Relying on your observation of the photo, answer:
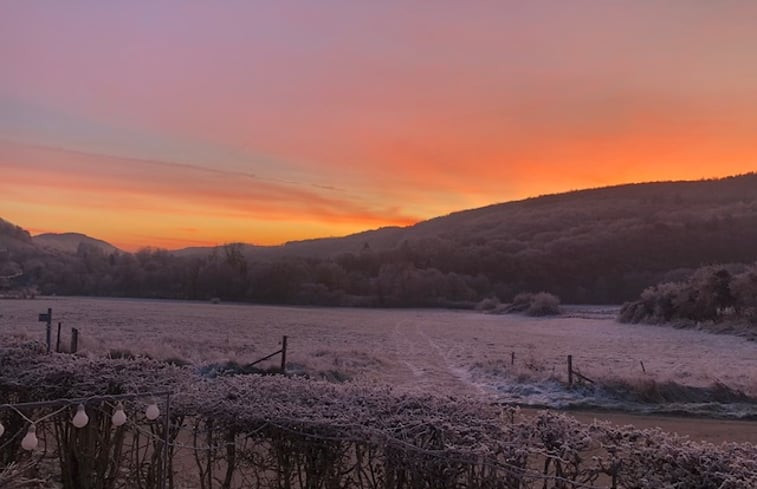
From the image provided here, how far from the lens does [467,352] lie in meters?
33.1

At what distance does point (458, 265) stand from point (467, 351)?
3441 inches

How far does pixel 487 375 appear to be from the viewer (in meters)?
23.9

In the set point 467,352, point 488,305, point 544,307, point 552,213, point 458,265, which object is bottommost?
point 467,352

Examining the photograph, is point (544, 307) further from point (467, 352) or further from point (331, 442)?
point (331, 442)

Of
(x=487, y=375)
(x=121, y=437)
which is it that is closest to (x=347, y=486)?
(x=121, y=437)

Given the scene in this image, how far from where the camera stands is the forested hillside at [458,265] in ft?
336

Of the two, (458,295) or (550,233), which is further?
(550,233)

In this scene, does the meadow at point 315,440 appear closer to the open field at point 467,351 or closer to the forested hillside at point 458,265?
the open field at point 467,351

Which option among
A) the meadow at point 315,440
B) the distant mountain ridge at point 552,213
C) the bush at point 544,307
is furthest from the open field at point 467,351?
the distant mountain ridge at point 552,213

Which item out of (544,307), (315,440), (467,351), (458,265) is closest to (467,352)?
(467,351)

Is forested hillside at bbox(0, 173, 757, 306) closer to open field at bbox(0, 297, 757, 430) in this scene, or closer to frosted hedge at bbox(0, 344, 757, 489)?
open field at bbox(0, 297, 757, 430)

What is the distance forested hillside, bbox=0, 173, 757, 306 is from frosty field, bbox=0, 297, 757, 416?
46440mm

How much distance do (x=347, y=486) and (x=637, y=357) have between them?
30.0 m

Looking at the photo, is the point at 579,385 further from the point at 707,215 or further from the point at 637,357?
the point at 707,215
